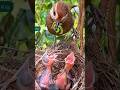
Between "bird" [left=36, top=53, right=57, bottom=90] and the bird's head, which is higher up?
the bird's head

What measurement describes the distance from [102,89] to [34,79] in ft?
2.59

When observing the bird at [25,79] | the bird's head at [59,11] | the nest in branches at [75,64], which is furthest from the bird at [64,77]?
the bird's head at [59,11]

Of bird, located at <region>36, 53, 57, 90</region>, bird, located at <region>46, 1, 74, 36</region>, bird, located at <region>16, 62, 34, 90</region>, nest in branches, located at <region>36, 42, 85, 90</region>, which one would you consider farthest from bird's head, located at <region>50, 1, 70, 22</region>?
bird, located at <region>16, 62, 34, 90</region>

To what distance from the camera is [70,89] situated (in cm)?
560

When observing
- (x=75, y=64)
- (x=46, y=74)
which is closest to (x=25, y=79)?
(x=46, y=74)

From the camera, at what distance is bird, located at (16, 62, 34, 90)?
5.58m

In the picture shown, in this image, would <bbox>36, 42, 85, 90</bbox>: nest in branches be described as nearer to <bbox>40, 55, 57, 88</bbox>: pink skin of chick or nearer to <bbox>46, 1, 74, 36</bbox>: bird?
<bbox>40, 55, 57, 88</bbox>: pink skin of chick

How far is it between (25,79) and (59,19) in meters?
0.76

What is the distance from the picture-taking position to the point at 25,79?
5590mm

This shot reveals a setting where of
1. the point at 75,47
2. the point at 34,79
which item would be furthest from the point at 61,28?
the point at 34,79

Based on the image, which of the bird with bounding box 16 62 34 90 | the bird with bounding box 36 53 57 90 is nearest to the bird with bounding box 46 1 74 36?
the bird with bounding box 36 53 57 90

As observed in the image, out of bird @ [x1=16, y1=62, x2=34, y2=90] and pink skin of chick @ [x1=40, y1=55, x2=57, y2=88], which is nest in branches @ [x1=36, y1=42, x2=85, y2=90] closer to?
pink skin of chick @ [x1=40, y1=55, x2=57, y2=88]

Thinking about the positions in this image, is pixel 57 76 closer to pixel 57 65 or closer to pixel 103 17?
pixel 57 65

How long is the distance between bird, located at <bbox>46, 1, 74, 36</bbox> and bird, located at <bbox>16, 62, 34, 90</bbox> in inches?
19.4
